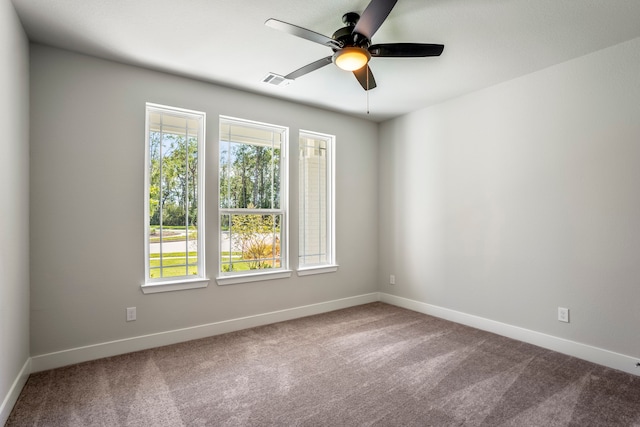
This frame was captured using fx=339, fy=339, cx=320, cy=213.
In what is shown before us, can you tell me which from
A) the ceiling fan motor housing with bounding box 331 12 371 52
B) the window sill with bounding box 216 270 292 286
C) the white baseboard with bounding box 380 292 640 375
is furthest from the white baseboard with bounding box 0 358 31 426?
the white baseboard with bounding box 380 292 640 375

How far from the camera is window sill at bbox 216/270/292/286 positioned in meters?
3.50

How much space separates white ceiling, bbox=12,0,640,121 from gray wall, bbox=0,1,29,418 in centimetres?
31

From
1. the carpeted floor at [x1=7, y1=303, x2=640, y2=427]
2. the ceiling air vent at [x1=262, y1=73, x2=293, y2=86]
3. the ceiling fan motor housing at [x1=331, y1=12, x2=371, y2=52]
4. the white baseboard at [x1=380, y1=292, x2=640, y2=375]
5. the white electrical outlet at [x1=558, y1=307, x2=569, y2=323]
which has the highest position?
the ceiling air vent at [x1=262, y1=73, x2=293, y2=86]

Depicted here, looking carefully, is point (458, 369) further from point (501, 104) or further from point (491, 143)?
point (501, 104)

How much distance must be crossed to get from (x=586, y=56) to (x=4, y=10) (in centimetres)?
419

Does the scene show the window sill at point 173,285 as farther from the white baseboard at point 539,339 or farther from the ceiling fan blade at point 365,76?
the white baseboard at point 539,339

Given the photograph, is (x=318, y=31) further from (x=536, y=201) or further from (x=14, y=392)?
(x=14, y=392)

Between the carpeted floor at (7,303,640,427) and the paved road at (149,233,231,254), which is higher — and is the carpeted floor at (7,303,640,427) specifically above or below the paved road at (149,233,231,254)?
below

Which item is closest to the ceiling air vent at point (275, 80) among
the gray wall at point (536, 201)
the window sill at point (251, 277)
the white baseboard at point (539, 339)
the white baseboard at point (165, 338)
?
the gray wall at point (536, 201)

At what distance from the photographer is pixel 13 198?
2219 mm

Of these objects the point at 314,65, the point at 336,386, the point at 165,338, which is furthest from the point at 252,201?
the point at 336,386

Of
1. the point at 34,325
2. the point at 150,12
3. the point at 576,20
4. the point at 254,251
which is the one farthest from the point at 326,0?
the point at 34,325

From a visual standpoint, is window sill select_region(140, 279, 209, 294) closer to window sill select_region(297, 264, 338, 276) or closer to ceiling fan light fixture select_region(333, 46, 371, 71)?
window sill select_region(297, 264, 338, 276)

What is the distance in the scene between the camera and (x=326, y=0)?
7.05ft
